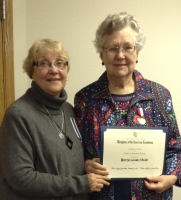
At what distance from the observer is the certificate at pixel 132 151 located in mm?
1187

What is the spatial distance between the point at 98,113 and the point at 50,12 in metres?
0.90

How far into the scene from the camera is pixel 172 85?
189cm

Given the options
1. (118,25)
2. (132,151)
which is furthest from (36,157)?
(118,25)

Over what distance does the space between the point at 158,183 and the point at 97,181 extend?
276 millimetres

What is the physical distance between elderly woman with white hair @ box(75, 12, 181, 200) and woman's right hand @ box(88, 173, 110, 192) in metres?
0.02

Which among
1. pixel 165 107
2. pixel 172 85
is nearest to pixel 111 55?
pixel 165 107

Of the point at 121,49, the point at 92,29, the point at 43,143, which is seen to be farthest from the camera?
the point at 92,29

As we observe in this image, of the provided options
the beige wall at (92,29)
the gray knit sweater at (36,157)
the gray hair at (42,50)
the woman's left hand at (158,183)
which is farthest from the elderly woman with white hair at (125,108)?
the beige wall at (92,29)

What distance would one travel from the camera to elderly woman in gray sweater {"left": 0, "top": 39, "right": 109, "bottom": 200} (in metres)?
1.08

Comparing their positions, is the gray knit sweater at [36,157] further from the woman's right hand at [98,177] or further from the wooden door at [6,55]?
the wooden door at [6,55]

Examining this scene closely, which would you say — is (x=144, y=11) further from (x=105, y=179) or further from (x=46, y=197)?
(x=46, y=197)

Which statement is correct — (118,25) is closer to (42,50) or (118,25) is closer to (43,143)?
(42,50)

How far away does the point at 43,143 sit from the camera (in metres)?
1.14

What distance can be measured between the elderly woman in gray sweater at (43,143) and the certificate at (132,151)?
0.08 metres
